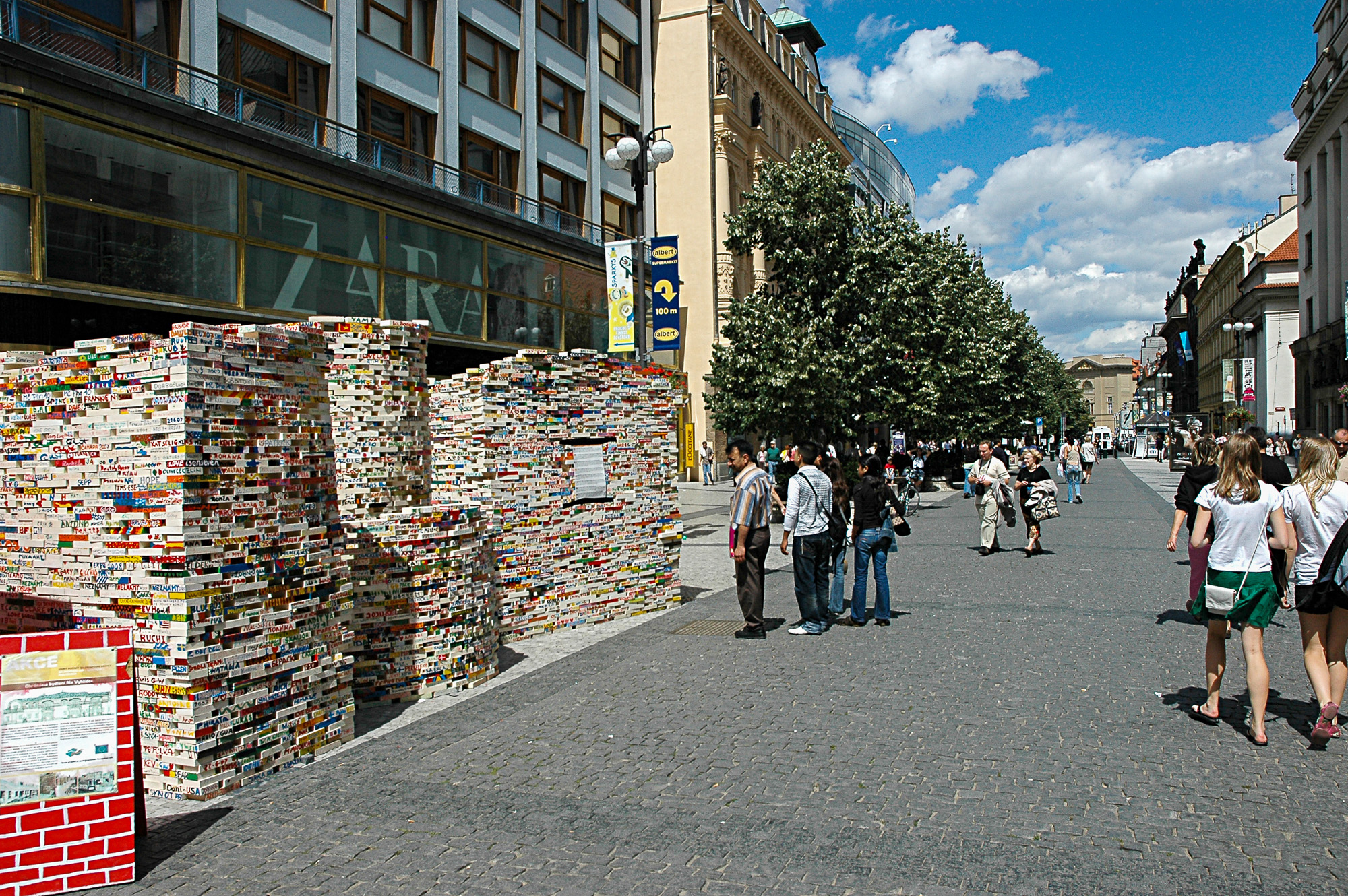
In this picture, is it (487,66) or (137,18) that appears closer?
(137,18)

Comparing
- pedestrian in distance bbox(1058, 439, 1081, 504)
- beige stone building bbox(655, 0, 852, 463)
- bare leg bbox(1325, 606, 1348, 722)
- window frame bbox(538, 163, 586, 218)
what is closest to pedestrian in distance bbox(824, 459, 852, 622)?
bare leg bbox(1325, 606, 1348, 722)

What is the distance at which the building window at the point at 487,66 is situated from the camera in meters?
24.7

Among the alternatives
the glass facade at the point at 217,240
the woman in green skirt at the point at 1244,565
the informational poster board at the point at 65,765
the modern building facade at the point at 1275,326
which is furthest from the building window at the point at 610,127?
the modern building facade at the point at 1275,326

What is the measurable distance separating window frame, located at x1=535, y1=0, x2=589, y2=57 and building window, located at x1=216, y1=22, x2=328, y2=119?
10086 mm

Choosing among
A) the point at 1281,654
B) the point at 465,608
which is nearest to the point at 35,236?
the point at 465,608

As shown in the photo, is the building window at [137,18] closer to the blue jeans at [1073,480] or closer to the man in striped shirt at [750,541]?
the man in striped shirt at [750,541]

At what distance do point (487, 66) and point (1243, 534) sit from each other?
23.6m

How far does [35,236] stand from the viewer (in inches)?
550

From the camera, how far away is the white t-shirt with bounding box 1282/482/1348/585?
6.16 metres

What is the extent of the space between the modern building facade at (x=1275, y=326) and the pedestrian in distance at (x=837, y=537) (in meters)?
65.5

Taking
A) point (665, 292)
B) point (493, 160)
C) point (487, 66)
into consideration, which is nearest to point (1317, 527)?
point (665, 292)

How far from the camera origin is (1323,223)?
2308 inches

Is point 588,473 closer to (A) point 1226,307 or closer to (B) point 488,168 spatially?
(B) point 488,168

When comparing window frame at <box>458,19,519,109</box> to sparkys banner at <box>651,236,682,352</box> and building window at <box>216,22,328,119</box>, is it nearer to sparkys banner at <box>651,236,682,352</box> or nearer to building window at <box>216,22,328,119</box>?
building window at <box>216,22,328,119</box>
